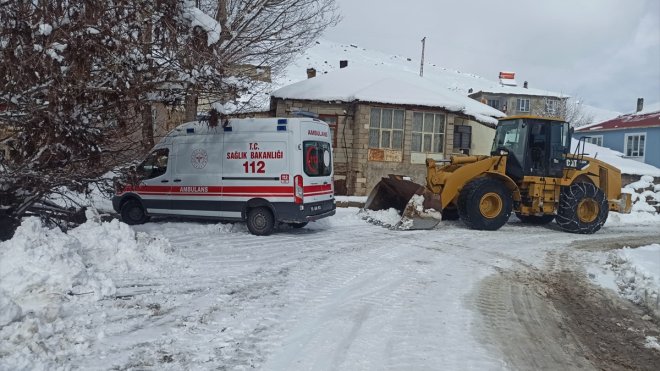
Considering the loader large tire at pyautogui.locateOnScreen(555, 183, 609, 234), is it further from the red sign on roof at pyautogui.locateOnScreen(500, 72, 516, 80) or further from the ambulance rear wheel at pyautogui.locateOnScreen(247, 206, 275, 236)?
the red sign on roof at pyautogui.locateOnScreen(500, 72, 516, 80)

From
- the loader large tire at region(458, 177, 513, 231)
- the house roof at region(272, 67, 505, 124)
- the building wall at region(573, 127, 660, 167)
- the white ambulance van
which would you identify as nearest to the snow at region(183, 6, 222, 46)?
the white ambulance van

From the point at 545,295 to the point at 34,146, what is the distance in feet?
23.5

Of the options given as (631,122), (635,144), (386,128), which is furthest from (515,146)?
(631,122)

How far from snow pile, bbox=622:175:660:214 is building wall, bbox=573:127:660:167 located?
11.9m

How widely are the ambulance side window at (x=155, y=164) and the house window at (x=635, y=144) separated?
3144cm

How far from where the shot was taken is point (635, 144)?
33.2 meters

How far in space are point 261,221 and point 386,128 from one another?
11423 millimetres

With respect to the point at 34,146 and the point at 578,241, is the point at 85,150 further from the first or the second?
the point at 578,241

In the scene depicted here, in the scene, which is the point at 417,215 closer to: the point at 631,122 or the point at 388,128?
the point at 388,128

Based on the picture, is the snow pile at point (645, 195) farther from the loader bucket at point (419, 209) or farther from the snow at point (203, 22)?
the snow at point (203, 22)

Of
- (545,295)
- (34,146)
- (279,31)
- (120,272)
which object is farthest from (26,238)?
(279,31)

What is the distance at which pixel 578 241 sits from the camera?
11703 millimetres

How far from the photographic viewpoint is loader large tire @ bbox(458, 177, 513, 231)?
1238cm

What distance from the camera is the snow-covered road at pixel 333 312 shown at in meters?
4.32
